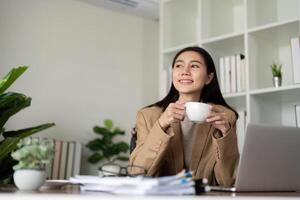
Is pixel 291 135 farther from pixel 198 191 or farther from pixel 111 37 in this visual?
pixel 111 37

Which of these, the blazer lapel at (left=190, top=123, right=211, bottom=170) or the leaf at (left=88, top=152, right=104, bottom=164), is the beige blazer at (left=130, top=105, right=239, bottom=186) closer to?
the blazer lapel at (left=190, top=123, right=211, bottom=170)

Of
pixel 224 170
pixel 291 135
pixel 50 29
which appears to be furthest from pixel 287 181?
pixel 50 29

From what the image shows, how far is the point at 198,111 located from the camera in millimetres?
1203

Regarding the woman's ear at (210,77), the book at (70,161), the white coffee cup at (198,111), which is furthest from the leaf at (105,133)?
the white coffee cup at (198,111)

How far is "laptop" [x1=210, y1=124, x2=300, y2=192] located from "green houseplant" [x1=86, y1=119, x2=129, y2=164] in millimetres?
2003

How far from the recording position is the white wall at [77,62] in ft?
9.28

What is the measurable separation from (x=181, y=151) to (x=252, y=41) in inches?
50.3

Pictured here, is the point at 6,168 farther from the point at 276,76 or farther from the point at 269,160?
the point at 276,76

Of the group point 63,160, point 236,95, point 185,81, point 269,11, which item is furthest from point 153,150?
point 269,11

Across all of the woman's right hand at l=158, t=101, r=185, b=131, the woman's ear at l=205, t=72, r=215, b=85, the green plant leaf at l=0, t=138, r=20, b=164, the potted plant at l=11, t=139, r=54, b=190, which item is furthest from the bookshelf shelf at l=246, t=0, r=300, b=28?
the potted plant at l=11, t=139, r=54, b=190

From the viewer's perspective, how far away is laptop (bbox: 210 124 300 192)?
0.95 m

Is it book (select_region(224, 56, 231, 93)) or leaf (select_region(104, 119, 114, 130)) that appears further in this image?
leaf (select_region(104, 119, 114, 130))

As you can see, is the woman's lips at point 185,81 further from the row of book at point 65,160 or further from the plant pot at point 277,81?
the row of book at point 65,160

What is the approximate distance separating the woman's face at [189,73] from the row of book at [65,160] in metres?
1.33
